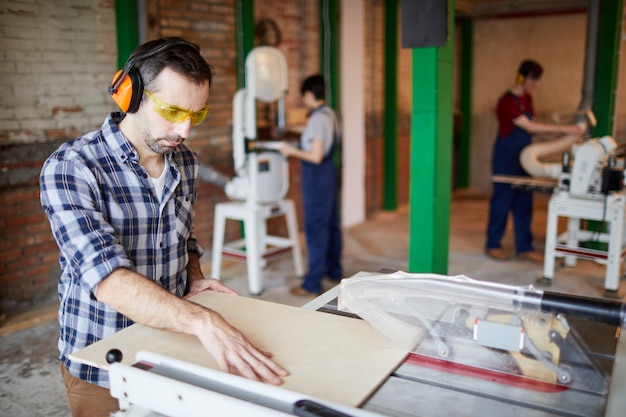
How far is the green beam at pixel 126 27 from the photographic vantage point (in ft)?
15.8

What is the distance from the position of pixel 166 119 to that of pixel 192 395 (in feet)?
2.71

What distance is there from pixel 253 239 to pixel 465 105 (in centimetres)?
602

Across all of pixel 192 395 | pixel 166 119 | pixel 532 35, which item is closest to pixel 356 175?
pixel 532 35

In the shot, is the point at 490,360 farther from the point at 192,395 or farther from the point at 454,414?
the point at 192,395

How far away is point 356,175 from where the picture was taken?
7750 millimetres

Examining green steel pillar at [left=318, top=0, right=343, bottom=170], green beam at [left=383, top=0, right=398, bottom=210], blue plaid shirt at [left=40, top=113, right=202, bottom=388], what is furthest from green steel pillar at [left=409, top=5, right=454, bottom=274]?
green beam at [left=383, top=0, right=398, bottom=210]

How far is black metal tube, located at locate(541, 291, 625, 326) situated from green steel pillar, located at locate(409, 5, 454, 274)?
2.56 metres

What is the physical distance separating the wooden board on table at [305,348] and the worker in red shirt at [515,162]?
14.6 ft

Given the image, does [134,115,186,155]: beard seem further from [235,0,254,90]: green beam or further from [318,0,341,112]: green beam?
[318,0,341,112]: green beam

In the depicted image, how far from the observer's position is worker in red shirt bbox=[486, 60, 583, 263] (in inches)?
230

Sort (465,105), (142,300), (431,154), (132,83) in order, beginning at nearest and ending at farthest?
(142,300)
(132,83)
(431,154)
(465,105)

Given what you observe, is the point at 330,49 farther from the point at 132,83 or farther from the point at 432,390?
the point at 432,390

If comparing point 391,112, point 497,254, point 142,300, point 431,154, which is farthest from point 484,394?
point 391,112

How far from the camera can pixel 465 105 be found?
989cm
